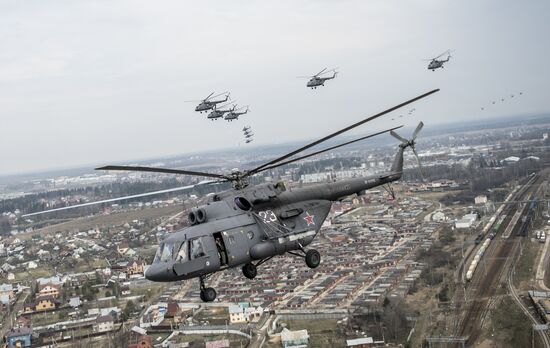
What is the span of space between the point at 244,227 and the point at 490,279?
91.9 ft

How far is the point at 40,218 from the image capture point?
10431cm

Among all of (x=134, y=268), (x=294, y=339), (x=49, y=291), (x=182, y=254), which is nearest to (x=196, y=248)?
(x=182, y=254)

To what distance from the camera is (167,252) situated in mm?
13047

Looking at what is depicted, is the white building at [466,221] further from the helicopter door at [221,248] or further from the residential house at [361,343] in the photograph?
the helicopter door at [221,248]

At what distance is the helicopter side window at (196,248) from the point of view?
1307cm

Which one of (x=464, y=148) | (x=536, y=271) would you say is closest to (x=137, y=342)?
(x=536, y=271)

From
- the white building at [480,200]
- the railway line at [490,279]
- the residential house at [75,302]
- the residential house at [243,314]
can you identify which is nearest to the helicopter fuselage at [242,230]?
the railway line at [490,279]

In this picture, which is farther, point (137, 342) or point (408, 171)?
point (408, 171)

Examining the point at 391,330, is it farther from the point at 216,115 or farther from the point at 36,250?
the point at 36,250

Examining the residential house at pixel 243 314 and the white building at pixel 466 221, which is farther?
the white building at pixel 466 221

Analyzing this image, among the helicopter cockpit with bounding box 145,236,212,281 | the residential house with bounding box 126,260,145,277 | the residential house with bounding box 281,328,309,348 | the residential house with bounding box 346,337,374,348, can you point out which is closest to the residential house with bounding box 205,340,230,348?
the residential house with bounding box 281,328,309,348

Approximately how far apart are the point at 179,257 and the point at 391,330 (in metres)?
20.9

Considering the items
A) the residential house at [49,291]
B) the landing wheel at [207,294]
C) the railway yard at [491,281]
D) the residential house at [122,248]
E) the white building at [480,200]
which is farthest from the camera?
the white building at [480,200]

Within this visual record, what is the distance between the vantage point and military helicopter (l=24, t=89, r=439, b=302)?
42.6 feet
